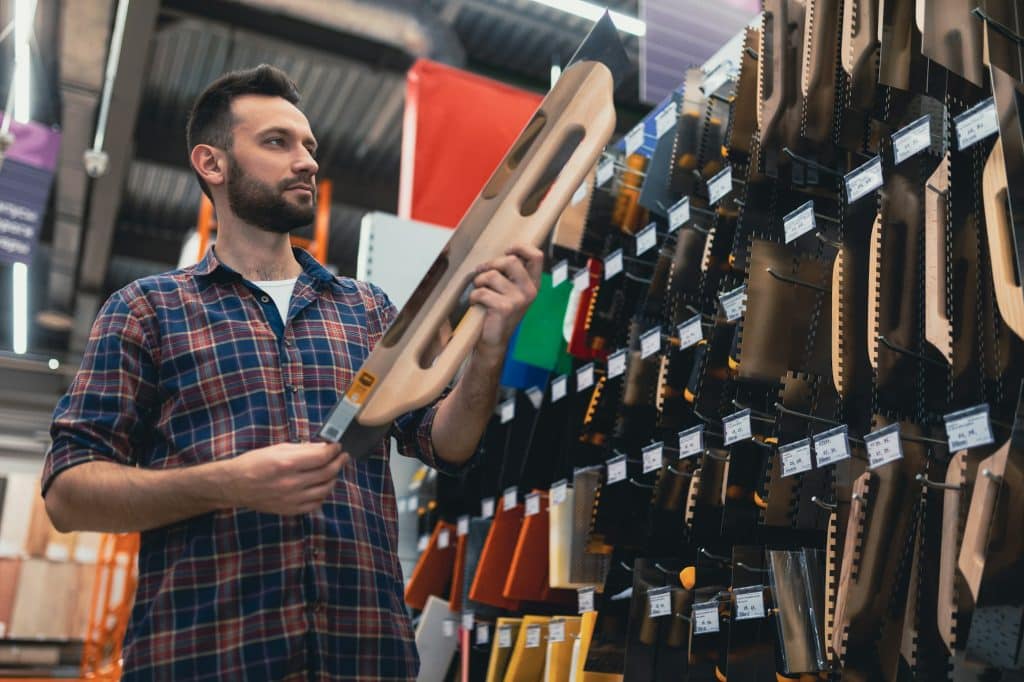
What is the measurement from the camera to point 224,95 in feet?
6.48

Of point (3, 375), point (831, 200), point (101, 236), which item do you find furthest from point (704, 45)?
point (3, 375)

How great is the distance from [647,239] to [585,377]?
0.53 meters

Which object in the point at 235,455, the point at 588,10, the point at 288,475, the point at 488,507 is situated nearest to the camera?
the point at 288,475

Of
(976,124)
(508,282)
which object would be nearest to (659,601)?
(976,124)

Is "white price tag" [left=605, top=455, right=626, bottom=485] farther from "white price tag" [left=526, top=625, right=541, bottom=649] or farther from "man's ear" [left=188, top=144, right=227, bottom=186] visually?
"man's ear" [left=188, top=144, right=227, bottom=186]

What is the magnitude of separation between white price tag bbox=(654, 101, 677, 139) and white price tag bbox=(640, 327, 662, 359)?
0.70 meters

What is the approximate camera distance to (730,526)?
2.64 metres

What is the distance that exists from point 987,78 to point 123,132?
6755mm

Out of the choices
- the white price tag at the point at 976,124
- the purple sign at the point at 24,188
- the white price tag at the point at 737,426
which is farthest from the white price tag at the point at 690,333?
the purple sign at the point at 24,188

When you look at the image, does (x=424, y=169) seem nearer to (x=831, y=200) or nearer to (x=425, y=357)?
(x=831, y=200)

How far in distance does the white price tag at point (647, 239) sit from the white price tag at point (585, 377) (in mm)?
433

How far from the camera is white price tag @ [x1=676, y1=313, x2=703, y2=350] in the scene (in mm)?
2918

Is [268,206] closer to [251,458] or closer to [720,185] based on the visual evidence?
[251,458]

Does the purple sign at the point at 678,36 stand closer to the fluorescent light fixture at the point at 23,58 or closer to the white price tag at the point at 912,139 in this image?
the white price tag at the point at 912,139
